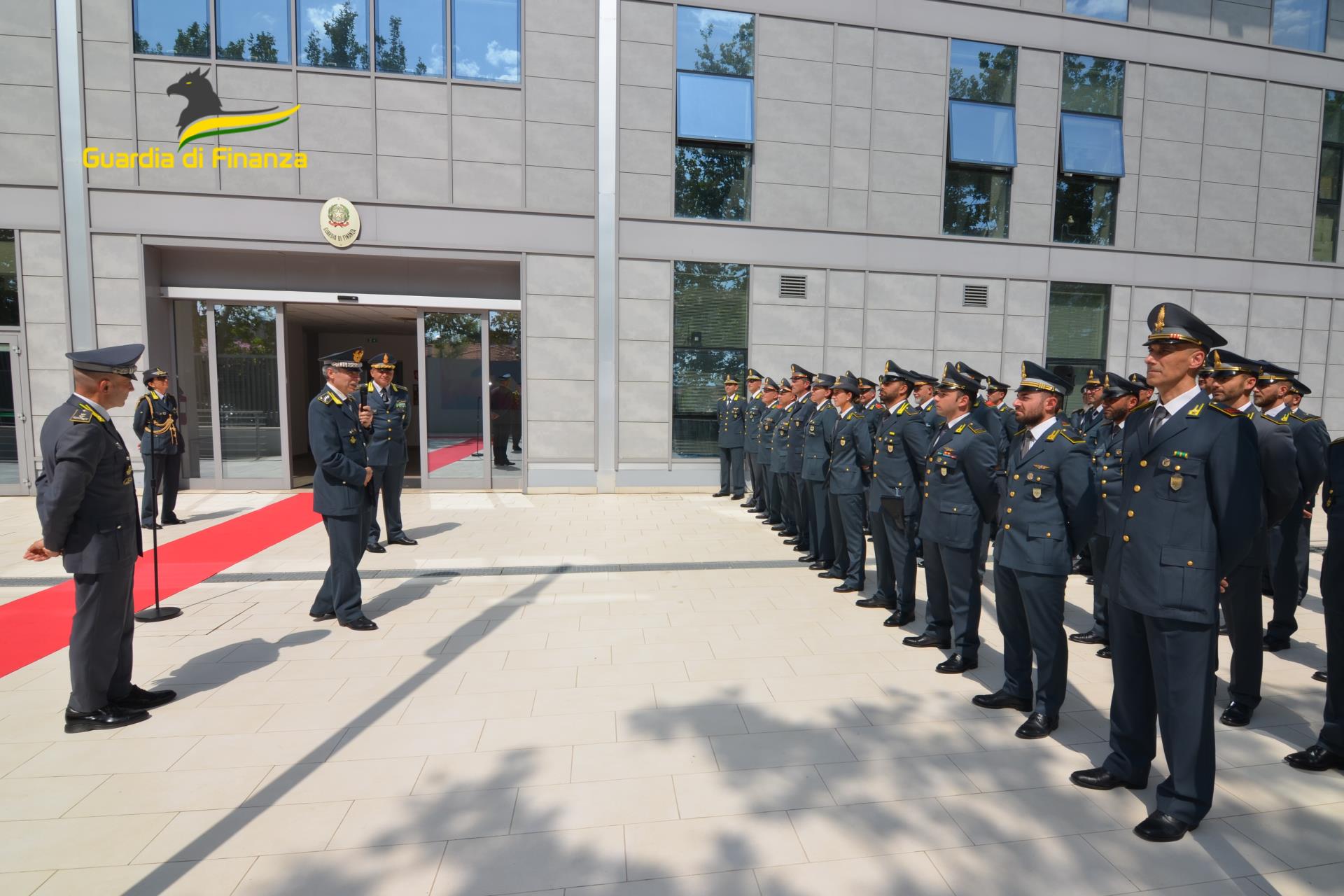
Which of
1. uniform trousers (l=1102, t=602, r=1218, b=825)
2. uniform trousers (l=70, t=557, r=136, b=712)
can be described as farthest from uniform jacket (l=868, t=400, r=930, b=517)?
uniform trousers (l=70, t=557, r=136, b=712)

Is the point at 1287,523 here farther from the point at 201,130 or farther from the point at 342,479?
the point at 201,130

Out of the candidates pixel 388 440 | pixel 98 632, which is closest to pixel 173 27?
pixel 388 440

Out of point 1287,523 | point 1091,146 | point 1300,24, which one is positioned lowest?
point 1287,523

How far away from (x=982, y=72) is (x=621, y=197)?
7471 mm

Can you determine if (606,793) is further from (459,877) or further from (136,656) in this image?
(136,656)

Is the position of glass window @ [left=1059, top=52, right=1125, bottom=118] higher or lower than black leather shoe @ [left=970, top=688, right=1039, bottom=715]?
higher

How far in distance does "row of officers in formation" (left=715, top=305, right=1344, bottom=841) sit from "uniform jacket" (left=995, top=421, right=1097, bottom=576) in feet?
0.03

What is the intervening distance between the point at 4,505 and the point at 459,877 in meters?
12.5

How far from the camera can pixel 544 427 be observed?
1239cm

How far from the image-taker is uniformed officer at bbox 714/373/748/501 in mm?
11914

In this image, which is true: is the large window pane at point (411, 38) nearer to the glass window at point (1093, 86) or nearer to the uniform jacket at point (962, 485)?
the uniform jacket at point (962, 485)

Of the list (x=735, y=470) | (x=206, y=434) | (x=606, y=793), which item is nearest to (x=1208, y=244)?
(x=735, y=470)

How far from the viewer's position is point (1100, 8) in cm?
1327

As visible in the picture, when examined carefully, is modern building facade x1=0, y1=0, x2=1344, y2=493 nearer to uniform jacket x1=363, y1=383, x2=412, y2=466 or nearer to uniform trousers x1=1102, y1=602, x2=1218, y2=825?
uniform jacket x1=363, y1=383, x2=412, y2=466
